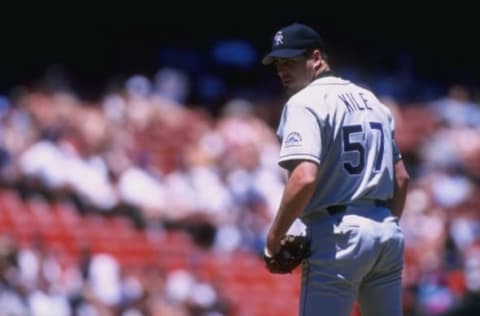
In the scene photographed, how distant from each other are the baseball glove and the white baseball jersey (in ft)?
0.45

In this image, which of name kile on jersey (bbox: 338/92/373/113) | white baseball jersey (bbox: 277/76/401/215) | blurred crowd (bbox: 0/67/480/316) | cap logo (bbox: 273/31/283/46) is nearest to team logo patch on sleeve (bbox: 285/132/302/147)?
white baseball jersey (bbox: 277/76/401/215)

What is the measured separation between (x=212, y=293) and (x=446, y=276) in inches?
69.9

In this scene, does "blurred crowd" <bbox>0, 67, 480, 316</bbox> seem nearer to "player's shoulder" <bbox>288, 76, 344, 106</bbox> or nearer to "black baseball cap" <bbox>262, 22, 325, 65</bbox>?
"player's shoulder" <bbox>288, 76, 344, 106</bbox>

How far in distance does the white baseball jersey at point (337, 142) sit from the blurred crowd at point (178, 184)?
4281 mm

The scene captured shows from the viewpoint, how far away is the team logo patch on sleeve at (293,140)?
16.4ft

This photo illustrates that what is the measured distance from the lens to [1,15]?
16359mm

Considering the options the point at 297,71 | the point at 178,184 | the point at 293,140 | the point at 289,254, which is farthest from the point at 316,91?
the point at 178,184

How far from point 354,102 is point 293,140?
0.35m

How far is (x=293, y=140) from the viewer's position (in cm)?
503

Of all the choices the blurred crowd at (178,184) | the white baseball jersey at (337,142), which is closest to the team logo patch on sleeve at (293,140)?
the white baseball jersey at (337,142)

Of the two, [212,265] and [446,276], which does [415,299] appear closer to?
[446,276]

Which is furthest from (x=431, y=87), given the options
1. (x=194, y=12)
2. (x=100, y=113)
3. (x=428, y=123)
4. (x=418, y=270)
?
(x=418, y=270)

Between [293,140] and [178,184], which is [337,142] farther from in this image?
[178,184]

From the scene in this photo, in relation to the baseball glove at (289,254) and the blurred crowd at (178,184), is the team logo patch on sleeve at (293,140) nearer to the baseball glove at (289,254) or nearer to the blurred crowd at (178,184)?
the baseball glove at (289,254)
